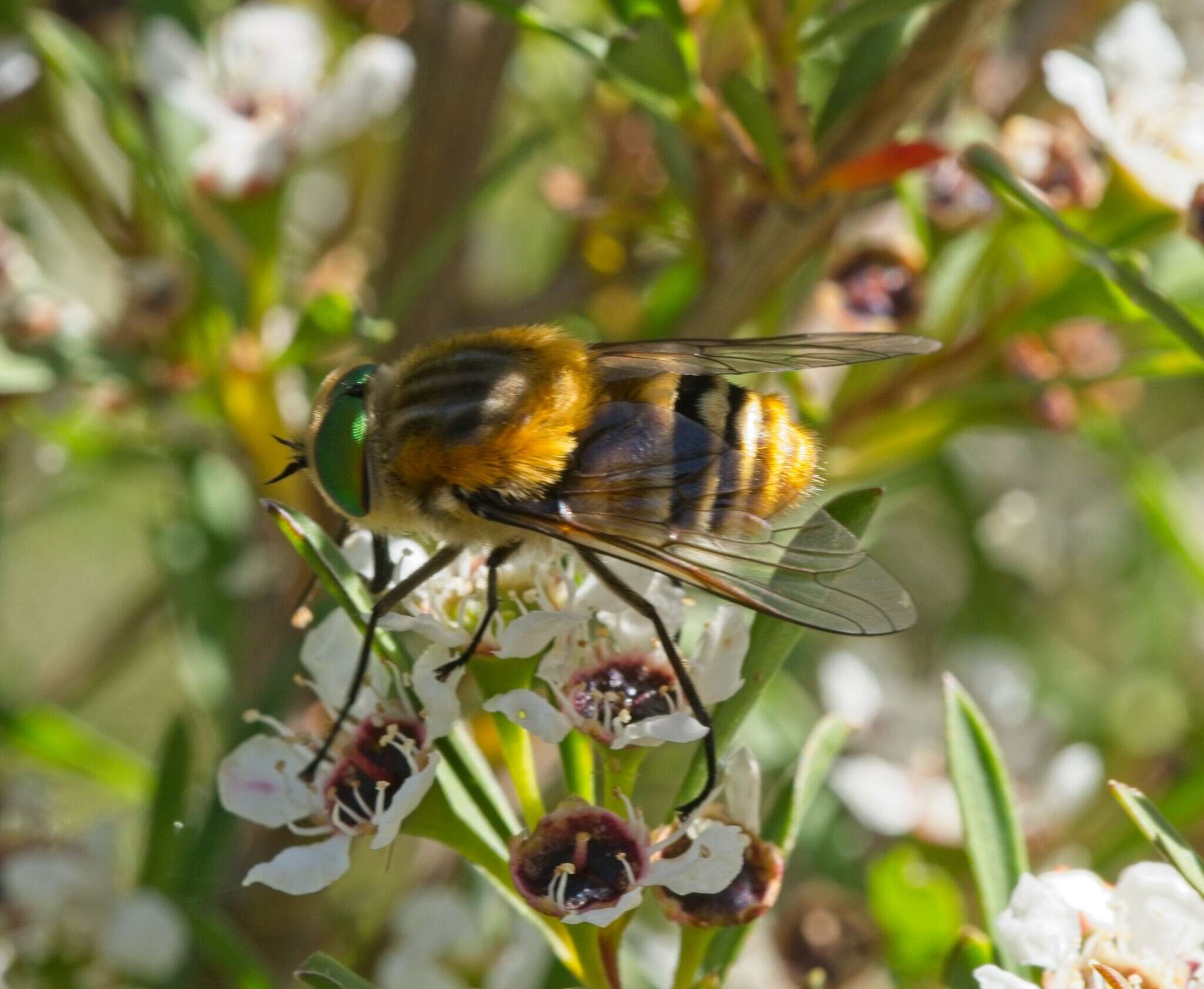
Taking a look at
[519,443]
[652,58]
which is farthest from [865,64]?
[519,443]

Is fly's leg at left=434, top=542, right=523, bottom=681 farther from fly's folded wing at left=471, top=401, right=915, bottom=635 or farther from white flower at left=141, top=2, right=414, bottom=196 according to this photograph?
white flower at left=141, top=2, right=414, bottom=196

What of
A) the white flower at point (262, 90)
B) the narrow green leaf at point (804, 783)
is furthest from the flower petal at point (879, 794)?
the white flower at point (262, 90)

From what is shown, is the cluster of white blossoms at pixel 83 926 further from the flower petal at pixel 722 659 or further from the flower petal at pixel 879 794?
the flower petal at pixel 879 794

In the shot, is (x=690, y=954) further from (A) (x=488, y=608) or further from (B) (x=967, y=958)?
(A) (x=488, y=608)

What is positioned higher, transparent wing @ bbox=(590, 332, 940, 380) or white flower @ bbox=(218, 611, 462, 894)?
transparent wing @ bbox=(590, 332, 940, 380)

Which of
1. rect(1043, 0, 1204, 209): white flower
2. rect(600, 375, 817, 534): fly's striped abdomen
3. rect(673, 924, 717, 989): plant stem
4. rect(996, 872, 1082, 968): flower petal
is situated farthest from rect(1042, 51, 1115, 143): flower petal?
rect(673, 924, 717, 989): plant stem

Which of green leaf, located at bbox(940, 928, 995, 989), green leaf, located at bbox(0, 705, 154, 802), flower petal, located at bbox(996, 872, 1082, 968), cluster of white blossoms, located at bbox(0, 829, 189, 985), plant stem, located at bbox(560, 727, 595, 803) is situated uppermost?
flower petal, located at bbox(996, 872, 1082, 968)

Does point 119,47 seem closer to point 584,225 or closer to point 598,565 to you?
point 584,225
